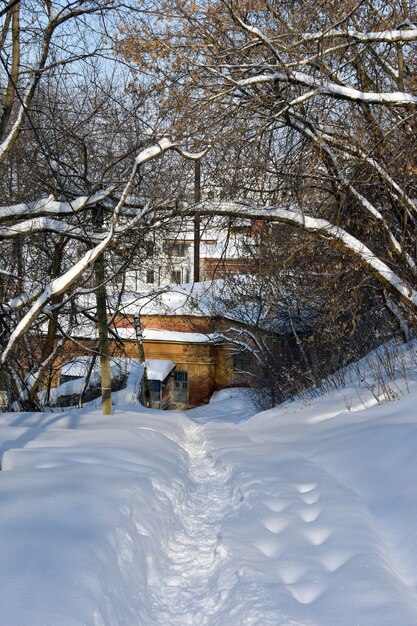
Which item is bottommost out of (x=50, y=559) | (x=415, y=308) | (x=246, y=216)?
(x=50, y=559)

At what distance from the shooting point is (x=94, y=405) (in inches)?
799

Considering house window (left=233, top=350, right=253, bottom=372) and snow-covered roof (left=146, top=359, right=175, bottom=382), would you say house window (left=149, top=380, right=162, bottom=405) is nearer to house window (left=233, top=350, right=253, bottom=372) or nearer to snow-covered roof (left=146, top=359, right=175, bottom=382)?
snow-covered roof (left=146, top=359, right=175, bottom=382)

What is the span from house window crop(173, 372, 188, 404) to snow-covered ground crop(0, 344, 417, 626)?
22086 millimetres

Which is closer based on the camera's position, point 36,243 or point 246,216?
point 246,216

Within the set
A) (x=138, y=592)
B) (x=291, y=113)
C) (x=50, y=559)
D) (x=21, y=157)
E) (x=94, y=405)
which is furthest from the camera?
(x=94, y=405)

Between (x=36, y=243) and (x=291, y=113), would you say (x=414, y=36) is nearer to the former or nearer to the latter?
(x=291, y=113)

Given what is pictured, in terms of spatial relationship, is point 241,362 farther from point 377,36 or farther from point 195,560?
point 195,560

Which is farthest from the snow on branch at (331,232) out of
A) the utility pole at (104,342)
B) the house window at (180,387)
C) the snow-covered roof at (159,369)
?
the house window at (180,387)

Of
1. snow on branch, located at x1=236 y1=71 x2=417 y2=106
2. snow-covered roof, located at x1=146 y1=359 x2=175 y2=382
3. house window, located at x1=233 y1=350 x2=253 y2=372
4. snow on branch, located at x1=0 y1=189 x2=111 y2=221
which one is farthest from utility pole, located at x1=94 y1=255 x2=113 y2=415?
house window, located at x1=233 y1=350 x2=253 y2=372

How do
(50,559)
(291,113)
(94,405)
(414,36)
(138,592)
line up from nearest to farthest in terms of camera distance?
(50,559)
(138,592)
(414,36)
(291,113)
(94,405)

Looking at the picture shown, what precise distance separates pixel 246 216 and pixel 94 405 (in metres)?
14.3

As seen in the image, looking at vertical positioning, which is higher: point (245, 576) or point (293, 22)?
point (293, 22)

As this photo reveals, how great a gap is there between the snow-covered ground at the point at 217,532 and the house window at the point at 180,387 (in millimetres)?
22086

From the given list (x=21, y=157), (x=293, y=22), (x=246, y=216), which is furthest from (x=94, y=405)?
(x=293, y=22)
